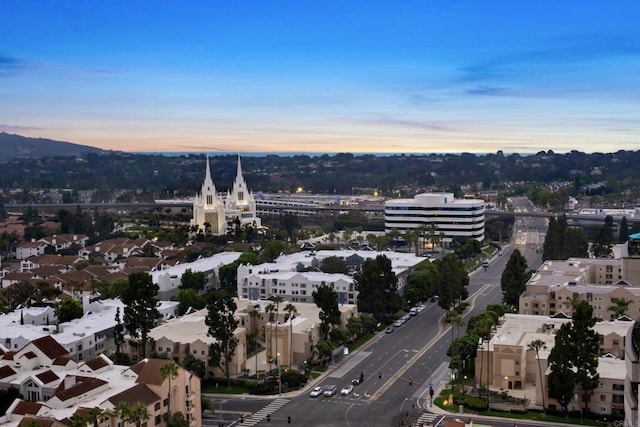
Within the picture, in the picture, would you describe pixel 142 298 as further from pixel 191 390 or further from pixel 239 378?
pixel 191 390

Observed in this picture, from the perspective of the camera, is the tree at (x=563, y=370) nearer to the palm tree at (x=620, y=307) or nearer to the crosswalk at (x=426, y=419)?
the crosswalk at (x=426, y=419)

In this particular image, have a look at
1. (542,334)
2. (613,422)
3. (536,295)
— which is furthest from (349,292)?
(613,422)

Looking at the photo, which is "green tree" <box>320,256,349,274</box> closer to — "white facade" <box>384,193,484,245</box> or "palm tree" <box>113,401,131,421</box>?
"white facade" <box>384,193,484,245</box>

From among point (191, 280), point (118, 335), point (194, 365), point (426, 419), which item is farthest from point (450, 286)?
point (118, 335)

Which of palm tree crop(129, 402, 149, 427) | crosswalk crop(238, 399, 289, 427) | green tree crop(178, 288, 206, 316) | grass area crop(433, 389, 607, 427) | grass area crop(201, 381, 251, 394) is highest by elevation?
palm tree crop(129, 402, 149, 427)

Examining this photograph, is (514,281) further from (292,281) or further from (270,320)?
(270,320)

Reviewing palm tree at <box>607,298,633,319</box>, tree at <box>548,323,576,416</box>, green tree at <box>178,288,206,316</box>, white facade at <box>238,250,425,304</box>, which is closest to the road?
white facade at <box>238,250,425,304</box>

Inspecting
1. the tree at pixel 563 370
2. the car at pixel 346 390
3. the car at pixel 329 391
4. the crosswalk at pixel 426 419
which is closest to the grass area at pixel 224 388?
the car at pixel 329 391
